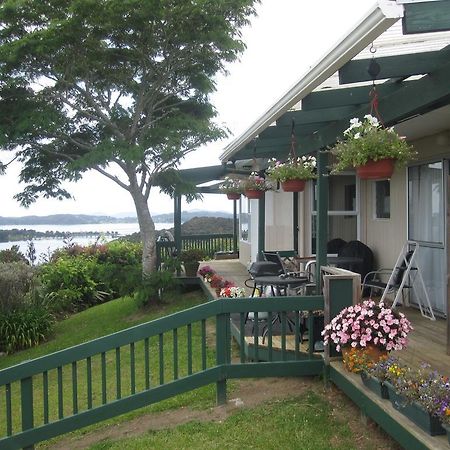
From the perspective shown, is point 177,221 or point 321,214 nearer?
point 321,214

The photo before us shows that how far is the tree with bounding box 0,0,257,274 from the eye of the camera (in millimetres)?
8734

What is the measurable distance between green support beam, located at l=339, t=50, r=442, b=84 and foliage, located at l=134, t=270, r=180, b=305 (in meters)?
6.64

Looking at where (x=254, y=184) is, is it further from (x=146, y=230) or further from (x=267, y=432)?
(x=267, y=432)

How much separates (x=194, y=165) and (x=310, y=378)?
24.1 ft

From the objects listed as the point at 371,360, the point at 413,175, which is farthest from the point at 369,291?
the point at 371,360

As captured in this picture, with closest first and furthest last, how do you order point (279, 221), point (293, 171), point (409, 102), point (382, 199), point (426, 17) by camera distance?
point (426, 17) < point (409, 102) < point (293, 171) < point (382, 199) < point (279, 221)

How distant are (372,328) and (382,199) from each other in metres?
3.99

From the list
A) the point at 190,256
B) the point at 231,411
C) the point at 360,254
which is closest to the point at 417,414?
the point at 231,411

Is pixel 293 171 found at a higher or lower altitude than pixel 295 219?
higher

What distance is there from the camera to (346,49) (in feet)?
9.62

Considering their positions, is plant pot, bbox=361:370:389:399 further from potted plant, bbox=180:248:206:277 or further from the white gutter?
potted plant, bbox=180:248:206:277

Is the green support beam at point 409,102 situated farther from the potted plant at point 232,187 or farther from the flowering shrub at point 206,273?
the flowering shrub at point 206,273

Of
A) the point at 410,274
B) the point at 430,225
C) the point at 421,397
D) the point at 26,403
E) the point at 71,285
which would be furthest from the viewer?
the point at 71,285

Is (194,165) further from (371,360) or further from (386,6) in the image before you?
(386,6)
